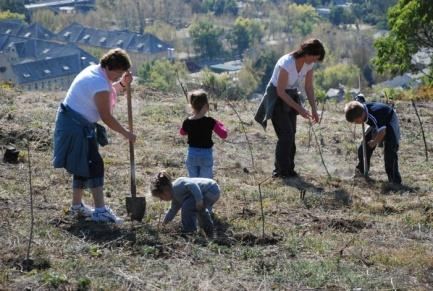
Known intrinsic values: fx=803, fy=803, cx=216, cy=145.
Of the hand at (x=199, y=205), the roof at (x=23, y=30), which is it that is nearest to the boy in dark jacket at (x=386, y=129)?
the hand at (x=199, y=205)

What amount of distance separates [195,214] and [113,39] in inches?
2594

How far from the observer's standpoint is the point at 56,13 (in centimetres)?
8725

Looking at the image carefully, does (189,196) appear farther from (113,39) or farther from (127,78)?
(113,39)

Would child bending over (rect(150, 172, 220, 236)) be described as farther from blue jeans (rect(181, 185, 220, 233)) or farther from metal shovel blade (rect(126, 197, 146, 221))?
metal shovel blade (rect(126, 197, 146, 221))

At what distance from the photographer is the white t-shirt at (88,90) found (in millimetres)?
5793

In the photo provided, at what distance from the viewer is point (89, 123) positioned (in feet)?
19.5

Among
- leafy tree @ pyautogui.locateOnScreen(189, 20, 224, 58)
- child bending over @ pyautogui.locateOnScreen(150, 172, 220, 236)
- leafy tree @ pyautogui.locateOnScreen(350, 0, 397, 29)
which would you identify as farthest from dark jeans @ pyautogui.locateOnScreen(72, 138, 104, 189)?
leafy tree @ pyautogui.locateOnScreen(350, 0, 397, 29)

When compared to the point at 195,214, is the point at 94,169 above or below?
above

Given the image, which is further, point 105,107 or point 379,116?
point 379,116

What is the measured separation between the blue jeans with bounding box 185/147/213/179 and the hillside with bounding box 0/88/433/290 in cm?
37

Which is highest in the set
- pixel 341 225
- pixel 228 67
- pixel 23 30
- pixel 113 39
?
pixel 341 225

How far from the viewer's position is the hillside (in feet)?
16.6

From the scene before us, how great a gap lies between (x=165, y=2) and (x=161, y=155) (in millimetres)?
81400

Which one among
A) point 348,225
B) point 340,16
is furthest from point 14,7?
point 348,225
